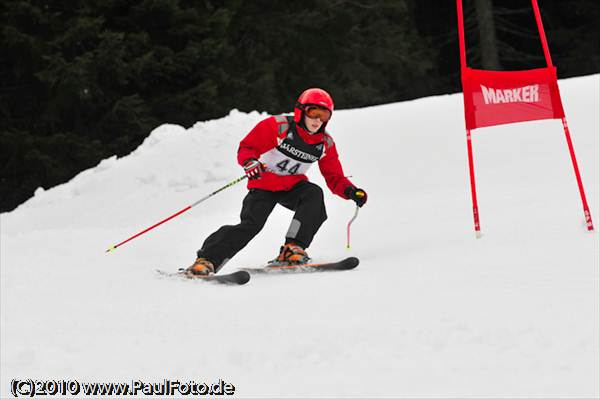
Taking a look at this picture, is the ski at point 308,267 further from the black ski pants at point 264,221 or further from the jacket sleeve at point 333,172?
the jacket sleeve at point 333,172

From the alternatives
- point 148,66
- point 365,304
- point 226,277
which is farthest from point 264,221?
point 148,66

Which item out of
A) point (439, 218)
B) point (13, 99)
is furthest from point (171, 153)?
point (13, 99)

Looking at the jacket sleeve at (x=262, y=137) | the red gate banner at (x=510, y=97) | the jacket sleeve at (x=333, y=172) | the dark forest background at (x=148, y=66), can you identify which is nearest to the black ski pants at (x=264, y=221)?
the jacket sleeve at (x=333, y=172)

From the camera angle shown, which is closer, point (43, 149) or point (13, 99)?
point (43, 149)

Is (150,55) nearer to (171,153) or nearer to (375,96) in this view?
(171,153)

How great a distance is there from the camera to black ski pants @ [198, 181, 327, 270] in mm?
5098

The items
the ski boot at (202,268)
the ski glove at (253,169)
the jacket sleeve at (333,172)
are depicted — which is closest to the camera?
the ski boot at (202,268)

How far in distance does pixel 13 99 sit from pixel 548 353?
17018 millimetres

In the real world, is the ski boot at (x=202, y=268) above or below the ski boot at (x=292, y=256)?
above

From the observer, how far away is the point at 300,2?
2170 cm

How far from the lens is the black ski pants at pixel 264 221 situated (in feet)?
16.7

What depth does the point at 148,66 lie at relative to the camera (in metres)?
16.6

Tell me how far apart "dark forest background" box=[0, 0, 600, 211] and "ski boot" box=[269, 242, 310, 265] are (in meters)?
11.3

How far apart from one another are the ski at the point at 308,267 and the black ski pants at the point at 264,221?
20 cm
